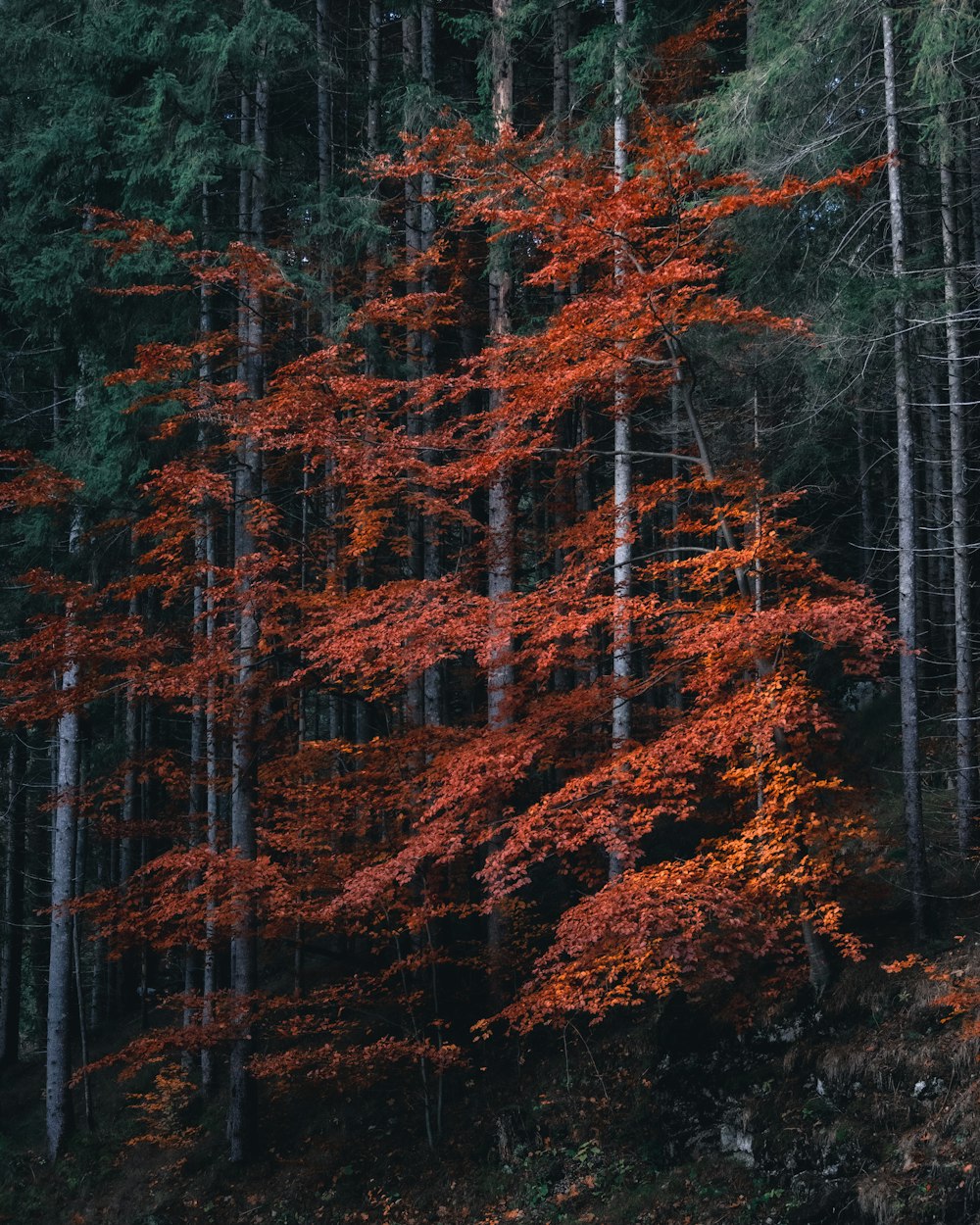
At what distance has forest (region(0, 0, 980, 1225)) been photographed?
383 inches

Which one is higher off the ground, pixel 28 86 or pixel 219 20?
pixel 28 86

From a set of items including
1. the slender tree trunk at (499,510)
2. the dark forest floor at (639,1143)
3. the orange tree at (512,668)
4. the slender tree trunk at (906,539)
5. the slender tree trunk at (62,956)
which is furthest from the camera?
the slender tree trunk at (62,956)

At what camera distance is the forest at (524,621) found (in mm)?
9734

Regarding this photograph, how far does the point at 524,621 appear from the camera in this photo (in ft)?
38.5

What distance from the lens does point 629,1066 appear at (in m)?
11.4

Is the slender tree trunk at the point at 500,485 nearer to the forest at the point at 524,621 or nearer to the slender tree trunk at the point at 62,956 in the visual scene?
the forest at the point at 524,621

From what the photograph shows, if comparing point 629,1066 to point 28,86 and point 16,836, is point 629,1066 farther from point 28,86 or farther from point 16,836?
point 28,86

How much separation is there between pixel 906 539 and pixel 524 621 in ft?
14.1

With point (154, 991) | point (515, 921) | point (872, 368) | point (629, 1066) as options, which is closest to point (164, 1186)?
point (515, 921)

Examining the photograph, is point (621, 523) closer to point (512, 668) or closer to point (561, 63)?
point (512, 668)

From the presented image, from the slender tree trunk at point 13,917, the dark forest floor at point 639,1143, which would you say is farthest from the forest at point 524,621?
the slender tree trunk at point 13,917

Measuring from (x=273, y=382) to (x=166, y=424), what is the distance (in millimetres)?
1502

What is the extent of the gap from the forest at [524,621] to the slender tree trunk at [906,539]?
0.06m

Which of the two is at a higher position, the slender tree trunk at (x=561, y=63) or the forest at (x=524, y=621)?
the slender tree trunk at (x=561, y=63)
